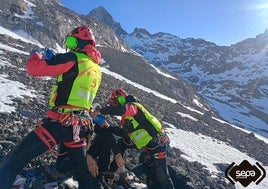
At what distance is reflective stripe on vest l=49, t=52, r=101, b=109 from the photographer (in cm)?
627

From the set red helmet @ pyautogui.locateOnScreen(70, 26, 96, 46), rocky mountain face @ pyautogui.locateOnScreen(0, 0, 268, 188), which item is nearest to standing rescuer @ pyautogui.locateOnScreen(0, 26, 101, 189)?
red helmet @ pyautogui.locateOnScreen(70, 26, 96, 46)

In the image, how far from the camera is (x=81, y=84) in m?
6.30

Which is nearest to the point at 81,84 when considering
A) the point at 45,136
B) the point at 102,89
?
the point at 45,136

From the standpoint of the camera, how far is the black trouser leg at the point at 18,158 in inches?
239

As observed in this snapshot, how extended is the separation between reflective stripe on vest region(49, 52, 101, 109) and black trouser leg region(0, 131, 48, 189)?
0.70 m

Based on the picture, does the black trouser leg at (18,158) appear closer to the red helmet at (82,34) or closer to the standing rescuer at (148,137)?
the red helmet at (82,34)

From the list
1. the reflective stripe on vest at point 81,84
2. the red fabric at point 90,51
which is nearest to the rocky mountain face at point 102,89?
the reflective stripe on vest at point 81,84

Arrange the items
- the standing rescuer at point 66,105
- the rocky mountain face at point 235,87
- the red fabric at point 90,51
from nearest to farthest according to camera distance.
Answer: the standing rescuer at point 66,105, the red fabric at point 90,51, the rocky mountain face at point 235,87

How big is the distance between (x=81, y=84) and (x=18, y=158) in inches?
60.7

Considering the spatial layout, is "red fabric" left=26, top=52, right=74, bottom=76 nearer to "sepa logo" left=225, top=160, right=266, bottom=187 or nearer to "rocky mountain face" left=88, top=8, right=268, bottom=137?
"sepa logo" left=225, top=160, right=266, bottom=187

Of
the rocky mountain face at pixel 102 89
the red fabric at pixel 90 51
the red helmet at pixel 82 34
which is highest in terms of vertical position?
the red helmet at pixel 82 34

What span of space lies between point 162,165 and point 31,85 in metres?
14.0

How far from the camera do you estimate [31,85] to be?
72.7 ft

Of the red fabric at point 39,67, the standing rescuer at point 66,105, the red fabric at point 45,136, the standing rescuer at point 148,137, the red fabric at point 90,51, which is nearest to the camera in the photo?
the red fabric at point 39,67
